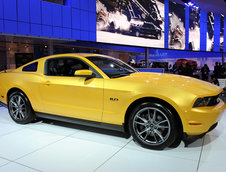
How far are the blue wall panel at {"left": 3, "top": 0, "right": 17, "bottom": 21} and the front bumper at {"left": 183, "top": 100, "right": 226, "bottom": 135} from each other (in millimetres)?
7615

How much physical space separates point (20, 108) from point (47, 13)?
19.0ft

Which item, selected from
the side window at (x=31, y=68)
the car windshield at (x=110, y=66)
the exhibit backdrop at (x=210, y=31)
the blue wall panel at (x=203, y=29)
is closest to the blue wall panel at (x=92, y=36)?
the side window at (x=31, y=68)

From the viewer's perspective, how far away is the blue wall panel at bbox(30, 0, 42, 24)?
8.02 meters

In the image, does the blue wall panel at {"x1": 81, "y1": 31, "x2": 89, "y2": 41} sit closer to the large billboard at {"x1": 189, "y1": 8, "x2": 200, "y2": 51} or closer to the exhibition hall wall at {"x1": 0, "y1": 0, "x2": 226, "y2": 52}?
the exhibition hall wall at {"x1": 0, "y1": 0, "x2": 226, "y2": 52}

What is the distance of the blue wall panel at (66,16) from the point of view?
9.08 metres

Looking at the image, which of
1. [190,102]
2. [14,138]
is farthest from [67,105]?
[190,102]

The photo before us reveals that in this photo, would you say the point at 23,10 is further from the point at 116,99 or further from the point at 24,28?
the point at 116,99

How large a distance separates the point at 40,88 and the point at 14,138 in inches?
39.0

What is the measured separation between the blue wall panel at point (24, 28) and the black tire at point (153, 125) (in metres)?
6.87

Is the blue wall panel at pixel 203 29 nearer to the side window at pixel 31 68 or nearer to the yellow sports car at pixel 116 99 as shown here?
the yellow sports car at pixel 116 99

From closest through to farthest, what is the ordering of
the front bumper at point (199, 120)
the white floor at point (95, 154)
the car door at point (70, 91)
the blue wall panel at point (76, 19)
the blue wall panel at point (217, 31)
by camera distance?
the white floor at point (95, 154) < the front bumper at point (199, 120) < the car door at point (70, 91) < the blue wall panel at point (76, 19) < the blue wall panel at point (217, 31)

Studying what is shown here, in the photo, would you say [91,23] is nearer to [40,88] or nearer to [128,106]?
[40,88]

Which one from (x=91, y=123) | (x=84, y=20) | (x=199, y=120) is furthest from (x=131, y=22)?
(x=199, y=120)

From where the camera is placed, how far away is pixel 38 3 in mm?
8156
